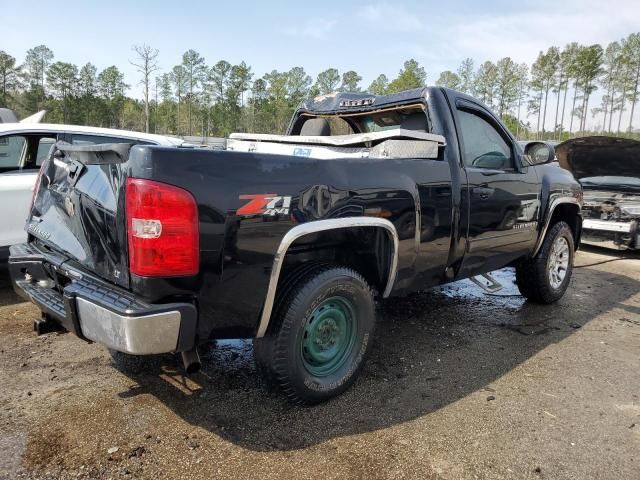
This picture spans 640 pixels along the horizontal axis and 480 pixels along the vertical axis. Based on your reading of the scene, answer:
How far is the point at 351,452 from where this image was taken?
2469 millimetres

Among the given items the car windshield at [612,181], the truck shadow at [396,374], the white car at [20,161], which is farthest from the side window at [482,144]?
the car windshield at [612,181]

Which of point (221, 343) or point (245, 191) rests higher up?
point (245, 191)

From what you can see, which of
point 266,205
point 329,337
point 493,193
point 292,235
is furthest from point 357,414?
point 493,193

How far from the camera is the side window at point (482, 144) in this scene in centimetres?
386

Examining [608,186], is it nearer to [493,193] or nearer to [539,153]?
[539,153]

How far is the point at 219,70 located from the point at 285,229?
210 ft

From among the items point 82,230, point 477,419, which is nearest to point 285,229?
point 82,230

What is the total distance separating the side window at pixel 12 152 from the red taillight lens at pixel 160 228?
3.84m

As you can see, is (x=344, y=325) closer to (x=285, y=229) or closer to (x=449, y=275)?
(x=285, y=229)

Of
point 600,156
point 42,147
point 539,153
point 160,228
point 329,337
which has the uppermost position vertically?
point 600,156

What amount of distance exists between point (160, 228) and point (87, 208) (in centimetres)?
69

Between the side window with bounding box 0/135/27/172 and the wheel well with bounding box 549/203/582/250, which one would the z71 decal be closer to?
the wheel well with bounding box 549/203/582/250

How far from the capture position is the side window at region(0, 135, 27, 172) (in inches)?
199

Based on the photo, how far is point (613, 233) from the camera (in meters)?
7.75
